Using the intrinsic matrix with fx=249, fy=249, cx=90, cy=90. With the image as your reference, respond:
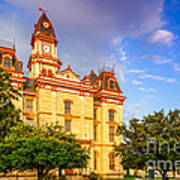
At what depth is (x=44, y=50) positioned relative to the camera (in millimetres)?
48781

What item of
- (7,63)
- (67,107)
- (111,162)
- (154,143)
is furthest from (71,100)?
(154,143)

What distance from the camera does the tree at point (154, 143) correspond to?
2406 cm

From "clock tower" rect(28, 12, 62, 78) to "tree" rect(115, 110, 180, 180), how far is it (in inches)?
999

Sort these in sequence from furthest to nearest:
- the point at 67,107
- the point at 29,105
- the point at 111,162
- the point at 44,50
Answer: the point at 44,50
the point at 111,162
the point at 67,107
the point at 29,105

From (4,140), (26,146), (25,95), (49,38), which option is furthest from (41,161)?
(49,38)

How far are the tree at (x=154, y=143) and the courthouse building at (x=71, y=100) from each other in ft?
24.2

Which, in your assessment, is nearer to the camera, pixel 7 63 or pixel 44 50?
pixel 7 63

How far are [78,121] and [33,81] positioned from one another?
989cm

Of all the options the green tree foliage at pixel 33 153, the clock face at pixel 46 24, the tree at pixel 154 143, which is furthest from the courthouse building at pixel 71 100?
the green tree foliage at pixel 33 153

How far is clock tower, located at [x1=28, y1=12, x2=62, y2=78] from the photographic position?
47.8m

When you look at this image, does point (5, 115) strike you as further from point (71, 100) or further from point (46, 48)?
point (46, 48)

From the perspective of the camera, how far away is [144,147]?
2517 centimetres

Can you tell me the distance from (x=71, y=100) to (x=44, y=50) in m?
14.5

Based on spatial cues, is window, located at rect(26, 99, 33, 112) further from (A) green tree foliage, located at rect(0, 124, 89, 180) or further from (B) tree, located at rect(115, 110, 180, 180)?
(B) tree, located at rect(115, 110, 180, 180)
